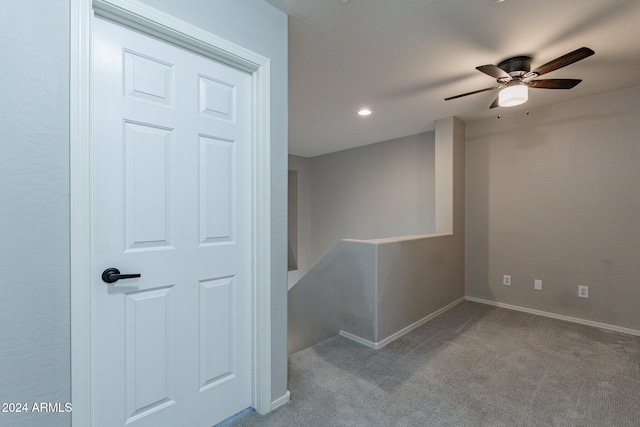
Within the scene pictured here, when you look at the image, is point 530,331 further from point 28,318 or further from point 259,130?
point 28,318

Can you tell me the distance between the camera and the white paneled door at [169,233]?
130 cm

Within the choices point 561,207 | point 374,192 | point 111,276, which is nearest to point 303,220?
point 374,192

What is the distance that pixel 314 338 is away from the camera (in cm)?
338

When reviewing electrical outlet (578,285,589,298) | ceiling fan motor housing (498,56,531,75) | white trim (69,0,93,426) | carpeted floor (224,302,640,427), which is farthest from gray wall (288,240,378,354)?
electrical outlet (578,285,589,298)

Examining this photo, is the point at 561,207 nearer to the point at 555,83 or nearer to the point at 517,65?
the point at 555,83

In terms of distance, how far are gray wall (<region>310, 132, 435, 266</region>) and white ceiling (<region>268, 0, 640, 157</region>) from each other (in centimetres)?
141

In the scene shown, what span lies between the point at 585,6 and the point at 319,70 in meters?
1.80

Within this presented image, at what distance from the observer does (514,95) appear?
246cm

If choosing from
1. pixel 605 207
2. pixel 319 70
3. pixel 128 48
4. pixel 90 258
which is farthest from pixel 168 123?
pixel 605 207

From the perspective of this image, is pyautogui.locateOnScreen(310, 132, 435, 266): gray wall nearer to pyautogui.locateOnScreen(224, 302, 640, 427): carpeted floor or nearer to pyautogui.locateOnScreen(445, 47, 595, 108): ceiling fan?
pyautogui.locateOnScreen(445, 47, 595, 108): ceiling fan

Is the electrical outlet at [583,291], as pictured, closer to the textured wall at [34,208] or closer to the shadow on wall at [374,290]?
the shadow on wall at [374,290]

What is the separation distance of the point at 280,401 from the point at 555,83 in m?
3.11

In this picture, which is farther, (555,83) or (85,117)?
(555,83)

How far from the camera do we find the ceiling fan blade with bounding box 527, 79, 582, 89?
89.4 inches
